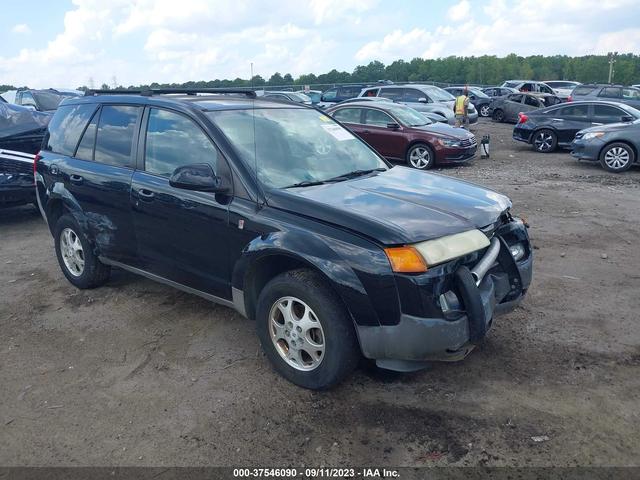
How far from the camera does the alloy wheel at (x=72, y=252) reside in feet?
→ 17.1

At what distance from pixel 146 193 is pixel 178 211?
402 mm

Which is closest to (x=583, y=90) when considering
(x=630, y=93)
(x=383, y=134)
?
(x=630, y=93)

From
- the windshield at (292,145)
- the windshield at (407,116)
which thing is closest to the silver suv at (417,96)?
the windshield at (407,116)

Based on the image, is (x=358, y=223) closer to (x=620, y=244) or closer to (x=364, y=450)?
(x=364, y=450)

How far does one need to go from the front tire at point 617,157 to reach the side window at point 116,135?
1105 centimetres

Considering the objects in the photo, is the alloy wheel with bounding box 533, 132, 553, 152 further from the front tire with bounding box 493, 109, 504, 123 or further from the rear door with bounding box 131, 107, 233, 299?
the rear door with bounding box 131, 107, 233, 299

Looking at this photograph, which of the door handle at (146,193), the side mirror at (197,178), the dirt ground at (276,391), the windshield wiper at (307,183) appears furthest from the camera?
the door handle at (146,193)

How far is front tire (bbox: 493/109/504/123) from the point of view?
24.8 meters

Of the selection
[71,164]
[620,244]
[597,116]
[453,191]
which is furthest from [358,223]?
[597,116]

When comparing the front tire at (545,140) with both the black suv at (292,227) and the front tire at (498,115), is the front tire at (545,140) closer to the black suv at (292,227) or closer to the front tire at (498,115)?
the front tire at (498,115)

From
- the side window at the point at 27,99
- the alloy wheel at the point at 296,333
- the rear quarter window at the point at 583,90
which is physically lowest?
the alloy wheel at the point at 296,333

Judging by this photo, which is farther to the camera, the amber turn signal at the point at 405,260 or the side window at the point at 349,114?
the side window at the point at 349,114

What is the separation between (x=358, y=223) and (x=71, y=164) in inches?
126

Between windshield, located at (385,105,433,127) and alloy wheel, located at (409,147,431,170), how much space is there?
69 cm
